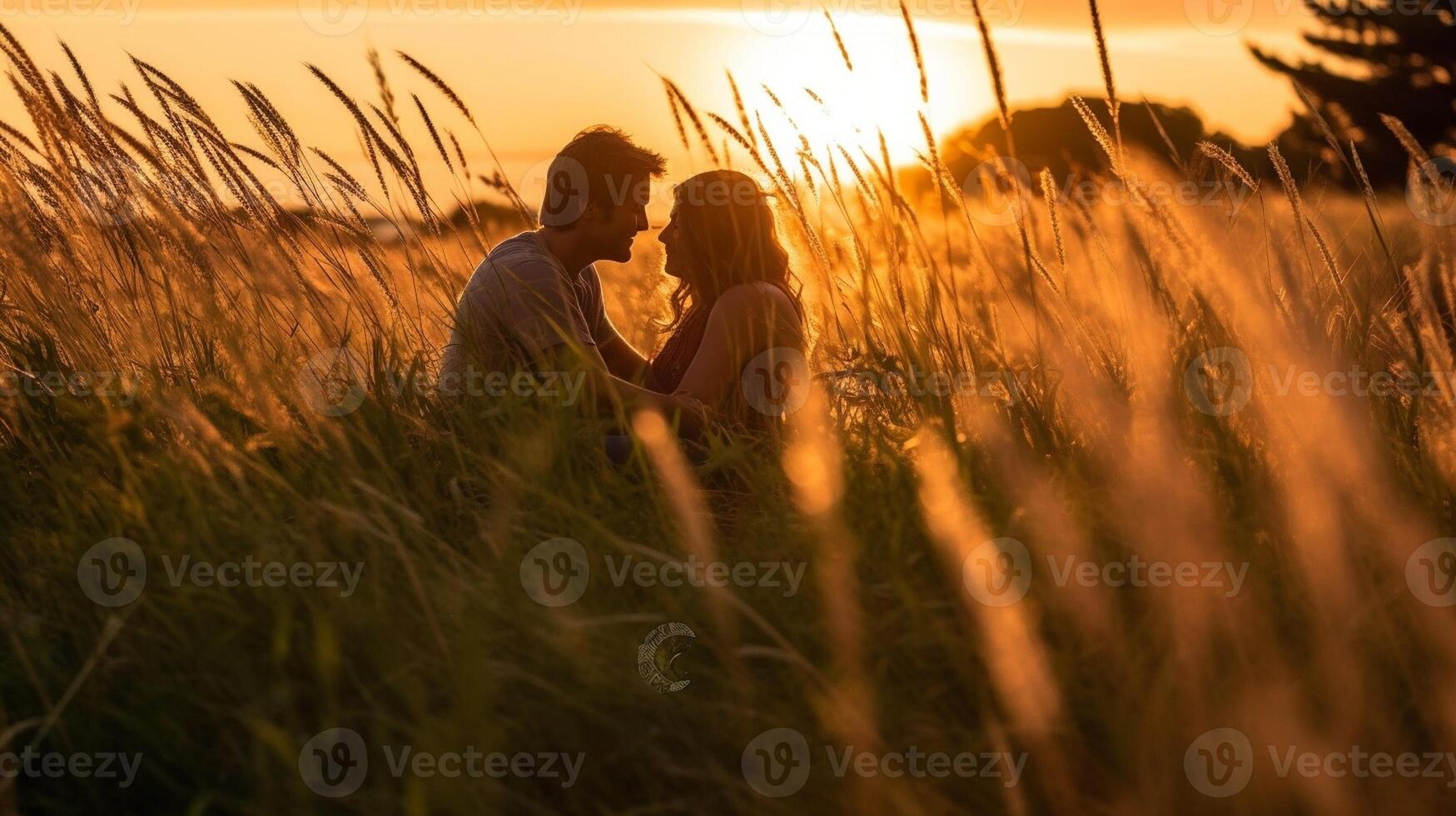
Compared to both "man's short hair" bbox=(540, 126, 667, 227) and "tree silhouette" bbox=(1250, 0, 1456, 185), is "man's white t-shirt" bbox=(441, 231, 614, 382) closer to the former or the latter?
"man's short hair" bbox=(540, 126, 667, 227)

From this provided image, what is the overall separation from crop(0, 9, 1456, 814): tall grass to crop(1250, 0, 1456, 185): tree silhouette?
60.8 ft

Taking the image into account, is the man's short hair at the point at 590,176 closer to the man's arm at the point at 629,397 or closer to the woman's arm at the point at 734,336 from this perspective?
the woman's arm at the point at 734,336

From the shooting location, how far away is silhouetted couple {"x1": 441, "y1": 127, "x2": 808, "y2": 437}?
2.78 meters

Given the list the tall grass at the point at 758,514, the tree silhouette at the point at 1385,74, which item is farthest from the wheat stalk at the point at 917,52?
the tree silhouette at the point at 1385,74

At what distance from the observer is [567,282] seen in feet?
10.9

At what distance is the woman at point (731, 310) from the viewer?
113 inches

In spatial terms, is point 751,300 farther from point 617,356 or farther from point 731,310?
point 617,356

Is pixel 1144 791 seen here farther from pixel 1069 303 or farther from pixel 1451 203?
pixel 1451 203

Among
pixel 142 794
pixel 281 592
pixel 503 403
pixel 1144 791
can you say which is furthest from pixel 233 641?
pixel 1144 791

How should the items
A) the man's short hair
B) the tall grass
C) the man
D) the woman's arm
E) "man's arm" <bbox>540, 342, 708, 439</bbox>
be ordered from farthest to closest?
the man's short hair < the woman's arm < the man < "man's arm" <bbox>540, 342, 708, 439</bbox> < the tall grass

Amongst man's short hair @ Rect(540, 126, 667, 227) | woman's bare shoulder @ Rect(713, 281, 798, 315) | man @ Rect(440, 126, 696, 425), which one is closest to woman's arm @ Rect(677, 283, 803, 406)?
woman's bare shoulder @ Rect(713, 281, 798, 315)

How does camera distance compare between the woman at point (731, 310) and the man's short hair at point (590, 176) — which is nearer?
the woman at point (731, 310)

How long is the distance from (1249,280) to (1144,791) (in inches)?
46.4

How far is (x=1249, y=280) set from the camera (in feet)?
7.30
